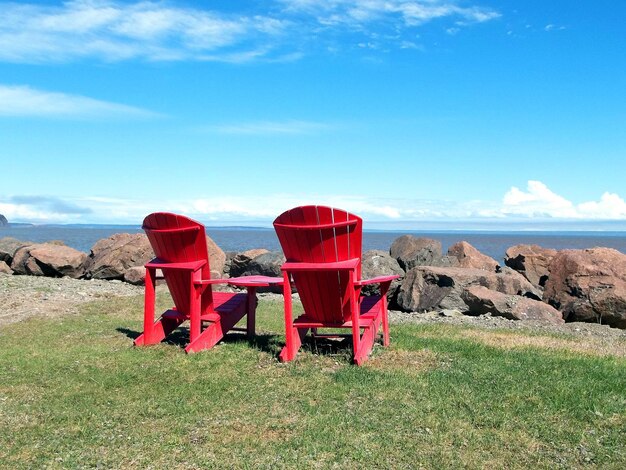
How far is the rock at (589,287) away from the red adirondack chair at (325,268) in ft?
23.6

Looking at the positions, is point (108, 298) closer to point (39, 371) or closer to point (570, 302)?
point (39, 371)

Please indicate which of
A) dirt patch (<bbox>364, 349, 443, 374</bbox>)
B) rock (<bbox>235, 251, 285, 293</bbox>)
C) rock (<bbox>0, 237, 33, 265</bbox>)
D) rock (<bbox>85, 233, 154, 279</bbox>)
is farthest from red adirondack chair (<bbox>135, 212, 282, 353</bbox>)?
rock (<bbox>0, 237, 33, 265</bbox>)

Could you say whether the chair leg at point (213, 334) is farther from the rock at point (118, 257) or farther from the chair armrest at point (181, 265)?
the rock at point (118, 257)

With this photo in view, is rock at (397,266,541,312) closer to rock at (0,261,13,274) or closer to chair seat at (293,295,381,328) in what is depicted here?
chair seat at (293,295,381,328)

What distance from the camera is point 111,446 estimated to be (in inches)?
191

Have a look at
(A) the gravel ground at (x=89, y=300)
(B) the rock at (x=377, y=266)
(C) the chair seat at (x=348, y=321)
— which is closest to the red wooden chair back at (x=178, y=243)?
(C) the chair seat at (x=348, y=321)

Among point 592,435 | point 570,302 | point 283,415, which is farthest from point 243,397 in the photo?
point 570,302

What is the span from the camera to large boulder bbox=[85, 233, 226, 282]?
63.5 ft

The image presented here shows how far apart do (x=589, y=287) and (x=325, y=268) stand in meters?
8.31

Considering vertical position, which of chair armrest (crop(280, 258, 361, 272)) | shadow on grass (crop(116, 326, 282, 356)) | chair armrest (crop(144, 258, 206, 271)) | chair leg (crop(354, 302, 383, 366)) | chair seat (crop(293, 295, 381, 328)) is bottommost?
shadow on grass (crop(116, 326, 282, 356))

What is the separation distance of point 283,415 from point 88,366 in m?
2.81

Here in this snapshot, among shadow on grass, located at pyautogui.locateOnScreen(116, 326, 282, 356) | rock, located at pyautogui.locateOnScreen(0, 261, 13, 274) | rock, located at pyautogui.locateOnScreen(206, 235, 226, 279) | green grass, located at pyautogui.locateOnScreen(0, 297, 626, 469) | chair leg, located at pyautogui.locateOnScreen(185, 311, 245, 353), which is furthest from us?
rock, located at pyautogui.locateOnScreen(0, 261, 13, 274)

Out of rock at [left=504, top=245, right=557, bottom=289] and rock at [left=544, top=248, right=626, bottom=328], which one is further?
rock at [left=504, top=245, right=557, bottom=289]

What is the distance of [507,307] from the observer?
1273 cm
